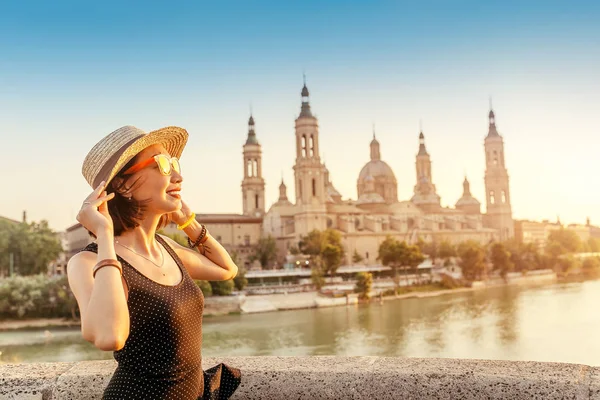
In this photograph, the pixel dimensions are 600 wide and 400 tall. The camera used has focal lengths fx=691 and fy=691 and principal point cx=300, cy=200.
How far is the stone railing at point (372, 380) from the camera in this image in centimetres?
226

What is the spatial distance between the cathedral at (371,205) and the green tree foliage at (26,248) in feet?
56.4

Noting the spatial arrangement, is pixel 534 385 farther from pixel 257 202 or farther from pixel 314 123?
pixel 257 202

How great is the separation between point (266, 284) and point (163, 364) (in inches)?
1428

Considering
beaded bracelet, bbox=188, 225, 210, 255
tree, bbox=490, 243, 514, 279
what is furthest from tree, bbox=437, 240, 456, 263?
beaded bracelet, bbox=188, 225, 210, 255

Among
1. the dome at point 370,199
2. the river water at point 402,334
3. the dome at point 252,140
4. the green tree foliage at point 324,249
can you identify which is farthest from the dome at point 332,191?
the river water at point 402,334

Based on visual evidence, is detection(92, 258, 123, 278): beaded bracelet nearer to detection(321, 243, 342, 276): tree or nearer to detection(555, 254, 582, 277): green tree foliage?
detection(321, 243, 342, 276): tree

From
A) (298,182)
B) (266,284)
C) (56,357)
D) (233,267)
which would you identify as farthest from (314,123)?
(233,267)

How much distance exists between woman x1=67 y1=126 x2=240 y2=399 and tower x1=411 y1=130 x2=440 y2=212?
6087cm

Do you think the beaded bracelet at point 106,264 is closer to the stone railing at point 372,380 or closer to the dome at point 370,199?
the stone railing at point 372,380

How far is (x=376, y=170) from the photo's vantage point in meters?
62.2

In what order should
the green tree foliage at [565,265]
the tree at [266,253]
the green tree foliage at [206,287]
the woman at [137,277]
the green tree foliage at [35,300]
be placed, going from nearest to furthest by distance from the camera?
the woman at [137,277] < the green tree foliage at [35,300] < the green tree foliage at [206,287] < the tree at [266,253] < the green tree foliage at [565,265]

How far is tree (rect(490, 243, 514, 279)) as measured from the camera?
4678 cm

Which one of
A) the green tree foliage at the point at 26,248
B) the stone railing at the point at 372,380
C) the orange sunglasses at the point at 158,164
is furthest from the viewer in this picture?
the green tree foliage at the point at 26,248

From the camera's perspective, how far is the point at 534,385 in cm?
225
